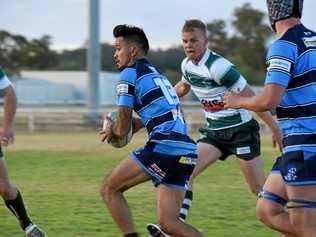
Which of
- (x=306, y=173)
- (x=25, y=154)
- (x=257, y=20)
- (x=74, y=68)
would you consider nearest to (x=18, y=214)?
(x=306, y=173)

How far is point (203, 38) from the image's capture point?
9.02 meters

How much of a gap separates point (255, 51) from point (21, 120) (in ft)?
136

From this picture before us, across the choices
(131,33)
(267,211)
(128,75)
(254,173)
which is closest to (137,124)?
(128,75)

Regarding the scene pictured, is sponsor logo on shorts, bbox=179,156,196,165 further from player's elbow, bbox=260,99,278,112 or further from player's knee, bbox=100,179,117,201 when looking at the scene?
player's elbow, bbox=260,99,278,112

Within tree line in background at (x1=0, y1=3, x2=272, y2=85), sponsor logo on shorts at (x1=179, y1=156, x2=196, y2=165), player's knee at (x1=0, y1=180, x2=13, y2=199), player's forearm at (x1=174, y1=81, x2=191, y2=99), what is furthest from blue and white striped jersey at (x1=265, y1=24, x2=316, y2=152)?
tree line in background at (x1=0, y1=3, x2=272, y2=85)

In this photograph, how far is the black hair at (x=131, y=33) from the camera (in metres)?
7.40

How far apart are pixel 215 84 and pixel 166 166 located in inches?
82.0

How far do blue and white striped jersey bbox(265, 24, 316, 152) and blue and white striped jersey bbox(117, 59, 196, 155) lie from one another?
1382mm

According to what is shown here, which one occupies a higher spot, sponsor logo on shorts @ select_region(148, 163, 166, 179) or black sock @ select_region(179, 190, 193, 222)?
sponsor logo on shorts @ select_region(148, 163, 166, 179)

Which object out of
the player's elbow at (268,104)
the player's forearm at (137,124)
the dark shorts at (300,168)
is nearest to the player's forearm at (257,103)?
the player's elbow at (268,104)

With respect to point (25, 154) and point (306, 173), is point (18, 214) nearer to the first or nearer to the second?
point (306, 173)

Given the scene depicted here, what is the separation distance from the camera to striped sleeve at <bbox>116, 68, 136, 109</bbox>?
7176mm

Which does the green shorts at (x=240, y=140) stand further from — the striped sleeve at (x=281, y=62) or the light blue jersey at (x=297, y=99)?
the striped sleeve at (x=281, y=62)

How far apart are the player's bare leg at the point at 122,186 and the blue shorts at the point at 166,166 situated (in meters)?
0.07
